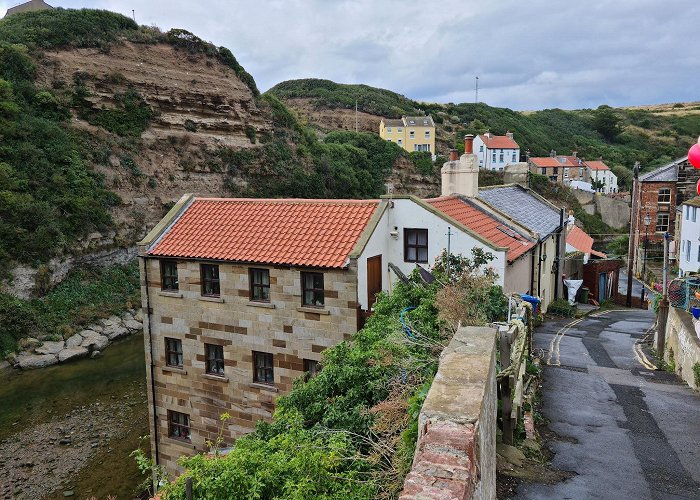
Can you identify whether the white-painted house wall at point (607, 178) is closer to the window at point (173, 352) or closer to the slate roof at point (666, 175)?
the slate roof at point (666, 175)

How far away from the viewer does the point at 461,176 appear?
2177 cm

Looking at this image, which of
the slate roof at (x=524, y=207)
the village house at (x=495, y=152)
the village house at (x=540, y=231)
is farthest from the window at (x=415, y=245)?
the village house at (x=495, y=152)

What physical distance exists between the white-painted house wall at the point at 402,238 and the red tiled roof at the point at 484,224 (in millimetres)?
1313

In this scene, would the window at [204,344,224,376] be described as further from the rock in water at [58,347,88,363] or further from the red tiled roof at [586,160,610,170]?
the red tiled roof at [586,160,610,170]

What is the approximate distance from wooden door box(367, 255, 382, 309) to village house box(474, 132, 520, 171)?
7275 centimetres

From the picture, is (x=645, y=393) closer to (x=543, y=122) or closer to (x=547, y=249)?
(x=547, y=249)

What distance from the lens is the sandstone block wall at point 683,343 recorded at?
13750mm

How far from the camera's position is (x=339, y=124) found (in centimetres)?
9844

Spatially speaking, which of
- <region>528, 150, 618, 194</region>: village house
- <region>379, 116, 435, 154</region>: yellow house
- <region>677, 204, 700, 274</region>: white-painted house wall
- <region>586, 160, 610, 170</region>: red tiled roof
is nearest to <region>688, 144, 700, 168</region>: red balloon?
<region>677, 204, 700, 274</region>: white-painted house wall

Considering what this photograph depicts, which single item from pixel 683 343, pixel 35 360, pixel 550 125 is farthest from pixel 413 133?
pixel 683 343

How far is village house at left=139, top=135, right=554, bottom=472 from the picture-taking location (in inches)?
592

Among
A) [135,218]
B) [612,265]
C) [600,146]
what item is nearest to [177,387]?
[135,218]

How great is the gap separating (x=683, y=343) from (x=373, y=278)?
9537mm

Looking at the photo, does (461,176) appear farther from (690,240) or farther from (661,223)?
(661,223)
